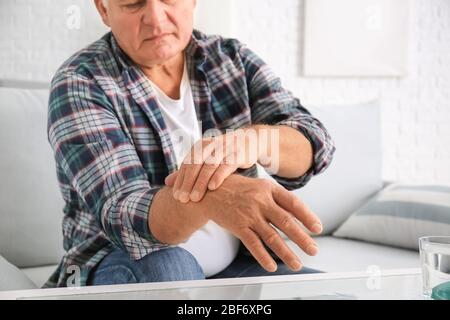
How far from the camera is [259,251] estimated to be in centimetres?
63

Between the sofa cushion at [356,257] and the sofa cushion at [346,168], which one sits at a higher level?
the sofa cushion at [346,168]

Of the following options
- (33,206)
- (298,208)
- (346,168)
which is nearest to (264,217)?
(298,208)

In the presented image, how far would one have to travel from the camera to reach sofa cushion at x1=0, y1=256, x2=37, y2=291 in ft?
3.04

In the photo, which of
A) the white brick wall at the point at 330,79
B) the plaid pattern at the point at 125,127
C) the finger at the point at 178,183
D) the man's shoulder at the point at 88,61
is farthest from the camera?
the white brick wall at the point at 330,79

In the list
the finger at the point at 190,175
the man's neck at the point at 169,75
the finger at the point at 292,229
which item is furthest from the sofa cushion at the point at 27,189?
the finger at the point at 292,229

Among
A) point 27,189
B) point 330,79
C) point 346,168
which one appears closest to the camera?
point 27,189

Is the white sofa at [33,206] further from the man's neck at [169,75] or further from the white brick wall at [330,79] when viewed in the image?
the white brick wall at [330,79]

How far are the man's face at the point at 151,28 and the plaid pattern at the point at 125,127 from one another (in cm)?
3

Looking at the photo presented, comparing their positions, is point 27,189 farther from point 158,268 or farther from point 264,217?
point 264,217

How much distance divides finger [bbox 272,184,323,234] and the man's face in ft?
1.62

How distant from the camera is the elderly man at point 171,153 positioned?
2.31 feet

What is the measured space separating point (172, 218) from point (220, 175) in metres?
0.09

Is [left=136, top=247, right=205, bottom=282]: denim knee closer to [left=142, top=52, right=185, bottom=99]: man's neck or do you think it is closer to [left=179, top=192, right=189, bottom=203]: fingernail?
[left=179, top=192, right=189, bottom=203]: fingernail

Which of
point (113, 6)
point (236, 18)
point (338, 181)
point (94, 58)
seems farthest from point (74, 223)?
point (236, 18)
